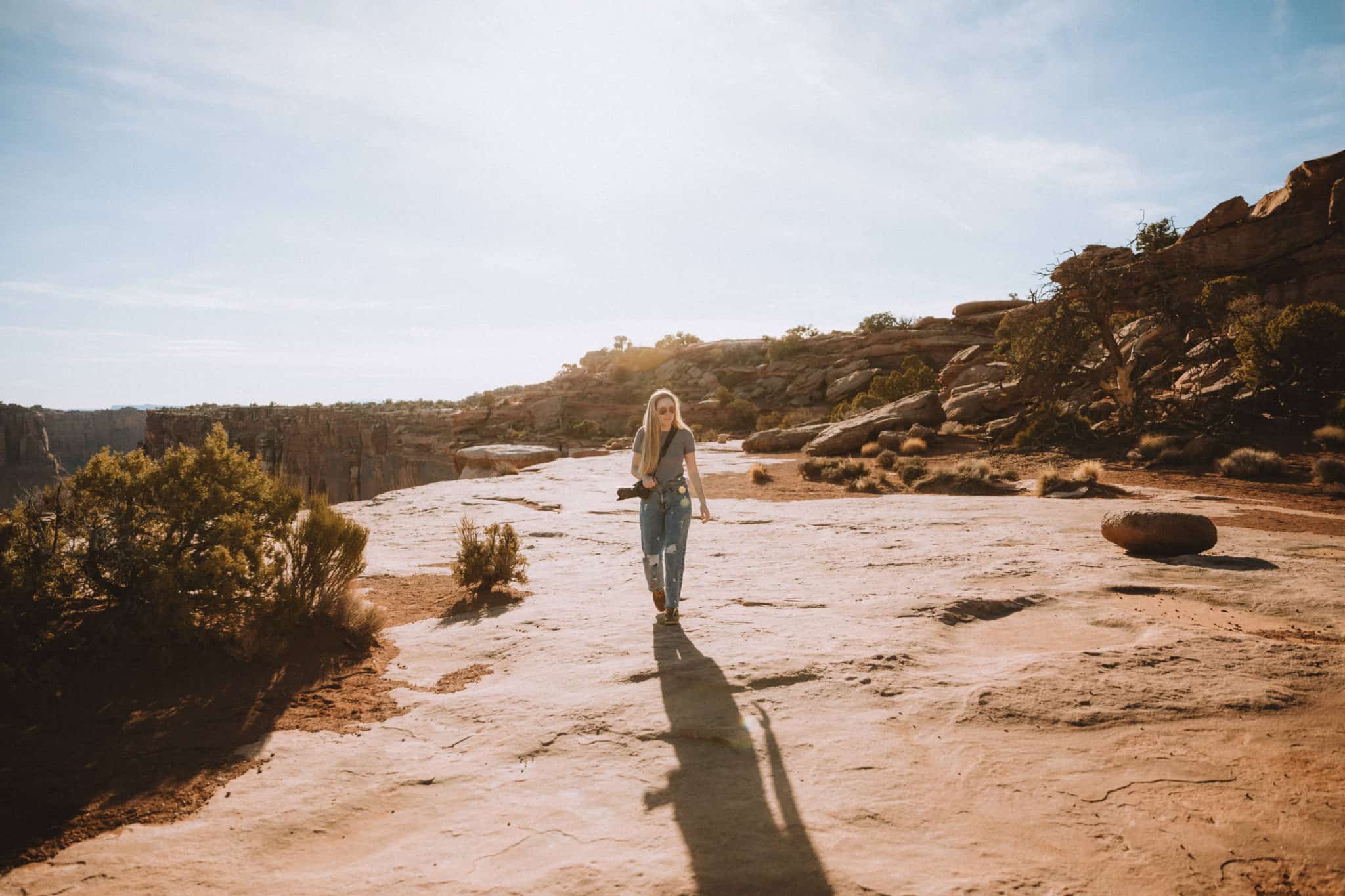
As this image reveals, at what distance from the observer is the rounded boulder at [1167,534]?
21.1 ft

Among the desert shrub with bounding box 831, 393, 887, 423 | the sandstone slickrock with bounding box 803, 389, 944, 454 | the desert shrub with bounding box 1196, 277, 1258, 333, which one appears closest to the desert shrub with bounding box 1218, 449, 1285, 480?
the desert shrub with bounding box 1196, 277, 1258, 333

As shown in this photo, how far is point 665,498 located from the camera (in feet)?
17.4

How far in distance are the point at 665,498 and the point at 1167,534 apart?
5382 millimetres

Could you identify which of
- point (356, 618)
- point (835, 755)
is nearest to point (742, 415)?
point (356, 618)

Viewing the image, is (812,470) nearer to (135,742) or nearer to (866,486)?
(866,486)

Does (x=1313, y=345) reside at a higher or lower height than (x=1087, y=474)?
higher

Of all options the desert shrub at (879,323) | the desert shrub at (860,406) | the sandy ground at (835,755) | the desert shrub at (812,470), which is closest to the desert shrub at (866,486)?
the desert shrub at (812,470)

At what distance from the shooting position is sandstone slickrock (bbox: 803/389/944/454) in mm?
20281

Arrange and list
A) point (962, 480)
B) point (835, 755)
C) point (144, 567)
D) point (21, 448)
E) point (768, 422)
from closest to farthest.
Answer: point (835, 755) < point (144, 567) < point (962, 480) < point (768, 422) < point (21, 448)

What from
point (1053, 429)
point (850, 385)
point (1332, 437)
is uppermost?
point (850, 385)

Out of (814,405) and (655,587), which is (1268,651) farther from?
(814,405)

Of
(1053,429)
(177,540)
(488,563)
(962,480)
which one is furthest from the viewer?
(1053,429)

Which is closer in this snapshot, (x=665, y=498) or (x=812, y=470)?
(x=665, y=498)

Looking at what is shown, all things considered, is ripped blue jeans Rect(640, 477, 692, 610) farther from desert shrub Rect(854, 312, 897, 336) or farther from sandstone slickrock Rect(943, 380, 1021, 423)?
desert shrub Rect(854, 312, 897, 336)
